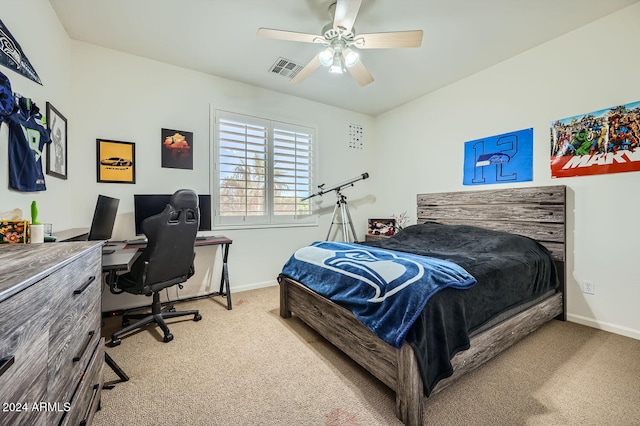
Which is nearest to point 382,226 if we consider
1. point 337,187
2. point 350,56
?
point 337,187

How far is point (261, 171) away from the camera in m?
3.50

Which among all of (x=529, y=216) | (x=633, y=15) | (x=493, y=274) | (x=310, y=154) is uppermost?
(x=633, y=15)

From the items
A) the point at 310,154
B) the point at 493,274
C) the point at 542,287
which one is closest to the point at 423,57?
the point at 310,154

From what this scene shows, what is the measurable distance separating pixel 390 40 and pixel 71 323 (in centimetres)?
249

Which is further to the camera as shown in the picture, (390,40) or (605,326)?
(605,326)

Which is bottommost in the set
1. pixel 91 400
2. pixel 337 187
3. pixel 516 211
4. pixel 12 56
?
pixel 91 400

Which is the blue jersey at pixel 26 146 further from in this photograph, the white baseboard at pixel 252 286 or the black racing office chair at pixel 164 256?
the white baseboard at pixel 252 286

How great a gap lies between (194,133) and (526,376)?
372cm

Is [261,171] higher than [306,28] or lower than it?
lower

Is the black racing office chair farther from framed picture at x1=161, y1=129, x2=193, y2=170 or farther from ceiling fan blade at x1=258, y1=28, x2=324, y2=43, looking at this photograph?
ceiling fan blade at x1=258, y1=28, x2=324, y2=43

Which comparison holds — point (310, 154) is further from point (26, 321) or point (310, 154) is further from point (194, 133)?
point (26, 321)

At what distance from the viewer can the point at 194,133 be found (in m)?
3.08

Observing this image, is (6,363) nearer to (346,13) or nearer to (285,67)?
(346,13)

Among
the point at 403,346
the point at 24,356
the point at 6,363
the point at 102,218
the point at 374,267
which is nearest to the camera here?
the point at 6,363
